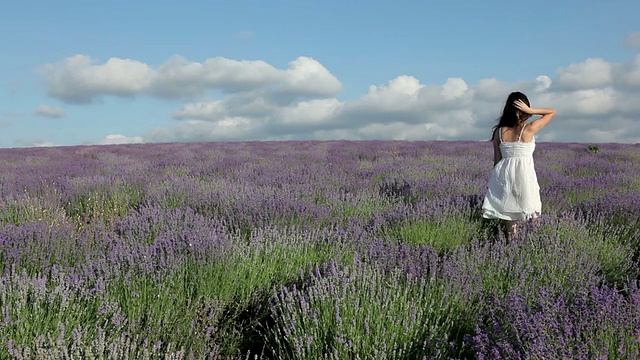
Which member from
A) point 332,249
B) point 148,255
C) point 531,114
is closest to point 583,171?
point 531,114

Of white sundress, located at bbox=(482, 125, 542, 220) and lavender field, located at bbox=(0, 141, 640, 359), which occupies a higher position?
white sundress, located at bbox=(482, 125, 542, 220)

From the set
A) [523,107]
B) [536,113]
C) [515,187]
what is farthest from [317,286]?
[536,113]

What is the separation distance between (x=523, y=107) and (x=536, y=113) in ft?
0.61

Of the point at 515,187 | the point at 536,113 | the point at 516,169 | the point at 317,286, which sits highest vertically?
the point at 536,113

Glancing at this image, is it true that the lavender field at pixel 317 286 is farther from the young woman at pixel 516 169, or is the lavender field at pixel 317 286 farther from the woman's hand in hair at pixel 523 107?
the woman's hand in hair at pixel 523 107

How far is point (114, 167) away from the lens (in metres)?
9.45

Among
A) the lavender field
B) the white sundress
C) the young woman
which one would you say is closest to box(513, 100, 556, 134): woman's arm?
the young woman

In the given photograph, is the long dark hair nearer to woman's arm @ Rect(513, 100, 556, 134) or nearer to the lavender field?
woman's arm @ Rect(513, 100, 556, 134)

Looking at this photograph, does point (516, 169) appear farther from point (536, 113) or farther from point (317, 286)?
point (317, 286)

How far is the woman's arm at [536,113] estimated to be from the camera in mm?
4309

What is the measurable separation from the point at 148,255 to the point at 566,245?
2.93 m

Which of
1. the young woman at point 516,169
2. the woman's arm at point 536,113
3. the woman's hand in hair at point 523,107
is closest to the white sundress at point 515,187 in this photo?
the young woman at point 516,169

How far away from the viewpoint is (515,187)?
4.36 metres

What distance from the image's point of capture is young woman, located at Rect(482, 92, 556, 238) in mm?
4340
